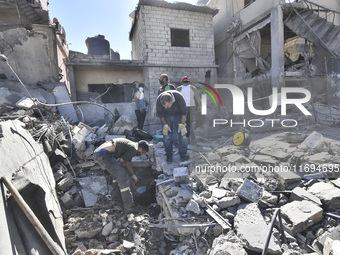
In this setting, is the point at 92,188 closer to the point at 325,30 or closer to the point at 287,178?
the point at 287,178

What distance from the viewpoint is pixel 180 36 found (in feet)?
36.0

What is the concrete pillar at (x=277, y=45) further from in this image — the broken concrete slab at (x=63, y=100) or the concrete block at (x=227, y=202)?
the broken concrete slab at (x=63, y=100)

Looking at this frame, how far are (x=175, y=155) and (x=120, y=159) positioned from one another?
4.52 ft

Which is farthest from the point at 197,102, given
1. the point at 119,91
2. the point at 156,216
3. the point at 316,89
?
the point at 316,89

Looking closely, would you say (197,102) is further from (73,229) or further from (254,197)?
(73,229)

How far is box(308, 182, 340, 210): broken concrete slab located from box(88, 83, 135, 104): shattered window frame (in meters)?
8.56

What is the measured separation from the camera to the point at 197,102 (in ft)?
16.1

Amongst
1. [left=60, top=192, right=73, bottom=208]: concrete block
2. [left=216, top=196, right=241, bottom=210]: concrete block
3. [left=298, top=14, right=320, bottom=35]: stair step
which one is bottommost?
[left=60, top=192, right=73, bottom=208]: concrete block

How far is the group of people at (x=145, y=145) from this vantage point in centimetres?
357

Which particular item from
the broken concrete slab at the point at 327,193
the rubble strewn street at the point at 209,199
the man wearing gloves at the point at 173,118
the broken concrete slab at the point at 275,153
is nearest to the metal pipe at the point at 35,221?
the rubble strewn street at the point at 209,199

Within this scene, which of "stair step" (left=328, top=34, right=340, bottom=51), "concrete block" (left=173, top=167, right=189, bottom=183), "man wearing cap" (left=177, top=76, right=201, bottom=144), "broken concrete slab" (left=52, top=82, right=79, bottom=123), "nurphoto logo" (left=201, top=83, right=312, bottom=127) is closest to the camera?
"concrete block" (left=173, top=167, right=189, bottom=183)

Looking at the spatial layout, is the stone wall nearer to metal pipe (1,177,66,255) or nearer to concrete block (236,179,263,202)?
concrete block (236,179,263,202)

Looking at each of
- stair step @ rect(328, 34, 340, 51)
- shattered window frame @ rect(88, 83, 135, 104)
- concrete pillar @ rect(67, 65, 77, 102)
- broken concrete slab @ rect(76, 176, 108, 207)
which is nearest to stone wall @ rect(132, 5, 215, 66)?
shattered window frame @ rect(88, 83, 135, 104)

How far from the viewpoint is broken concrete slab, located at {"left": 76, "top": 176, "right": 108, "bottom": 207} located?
4.05 meters
